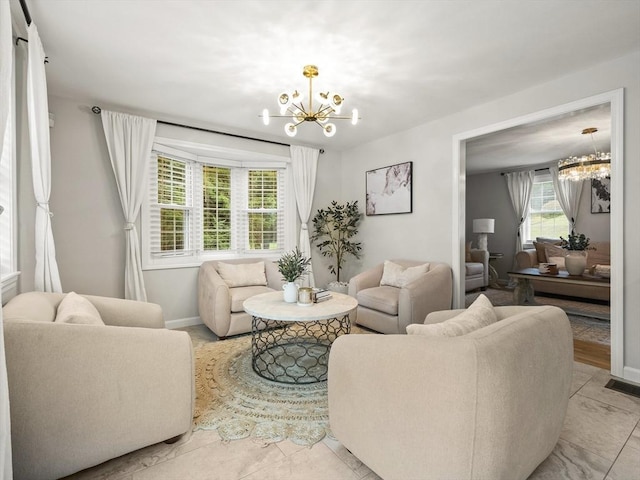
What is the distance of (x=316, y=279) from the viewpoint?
16.9 feet

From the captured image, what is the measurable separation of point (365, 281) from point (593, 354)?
2337mm

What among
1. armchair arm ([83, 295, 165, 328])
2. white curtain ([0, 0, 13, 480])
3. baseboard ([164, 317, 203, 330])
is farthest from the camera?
baseboard ([164, 317, 203, 330])

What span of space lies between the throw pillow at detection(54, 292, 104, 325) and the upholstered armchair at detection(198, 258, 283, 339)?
4.58 feet

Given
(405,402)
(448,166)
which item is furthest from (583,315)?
(405,402)

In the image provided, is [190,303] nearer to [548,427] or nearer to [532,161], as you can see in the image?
[548,427]

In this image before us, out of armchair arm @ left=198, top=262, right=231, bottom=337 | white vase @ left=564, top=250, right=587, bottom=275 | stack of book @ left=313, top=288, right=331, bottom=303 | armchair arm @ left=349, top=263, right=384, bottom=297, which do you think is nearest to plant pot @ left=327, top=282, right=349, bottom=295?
armchair arm @ left=349, top=263, right=384, bottom=297

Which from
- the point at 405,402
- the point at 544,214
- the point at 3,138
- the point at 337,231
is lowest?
the point at 405,402

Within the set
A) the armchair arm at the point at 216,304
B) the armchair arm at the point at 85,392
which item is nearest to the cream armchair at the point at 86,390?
the armchair arm at the point at 85,392

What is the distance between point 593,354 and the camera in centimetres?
307

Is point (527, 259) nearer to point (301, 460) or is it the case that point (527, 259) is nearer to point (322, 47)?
point (322, 47)

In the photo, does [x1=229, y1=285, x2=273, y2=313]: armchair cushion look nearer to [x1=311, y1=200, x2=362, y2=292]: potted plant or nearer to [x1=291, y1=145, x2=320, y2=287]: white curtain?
[x1=291, y1=145, x2=320, y2=287]: white curtain

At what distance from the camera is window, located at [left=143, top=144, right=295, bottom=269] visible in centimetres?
394

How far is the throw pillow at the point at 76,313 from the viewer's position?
165 centimetres

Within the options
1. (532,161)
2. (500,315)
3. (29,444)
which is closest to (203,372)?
(29,444)
